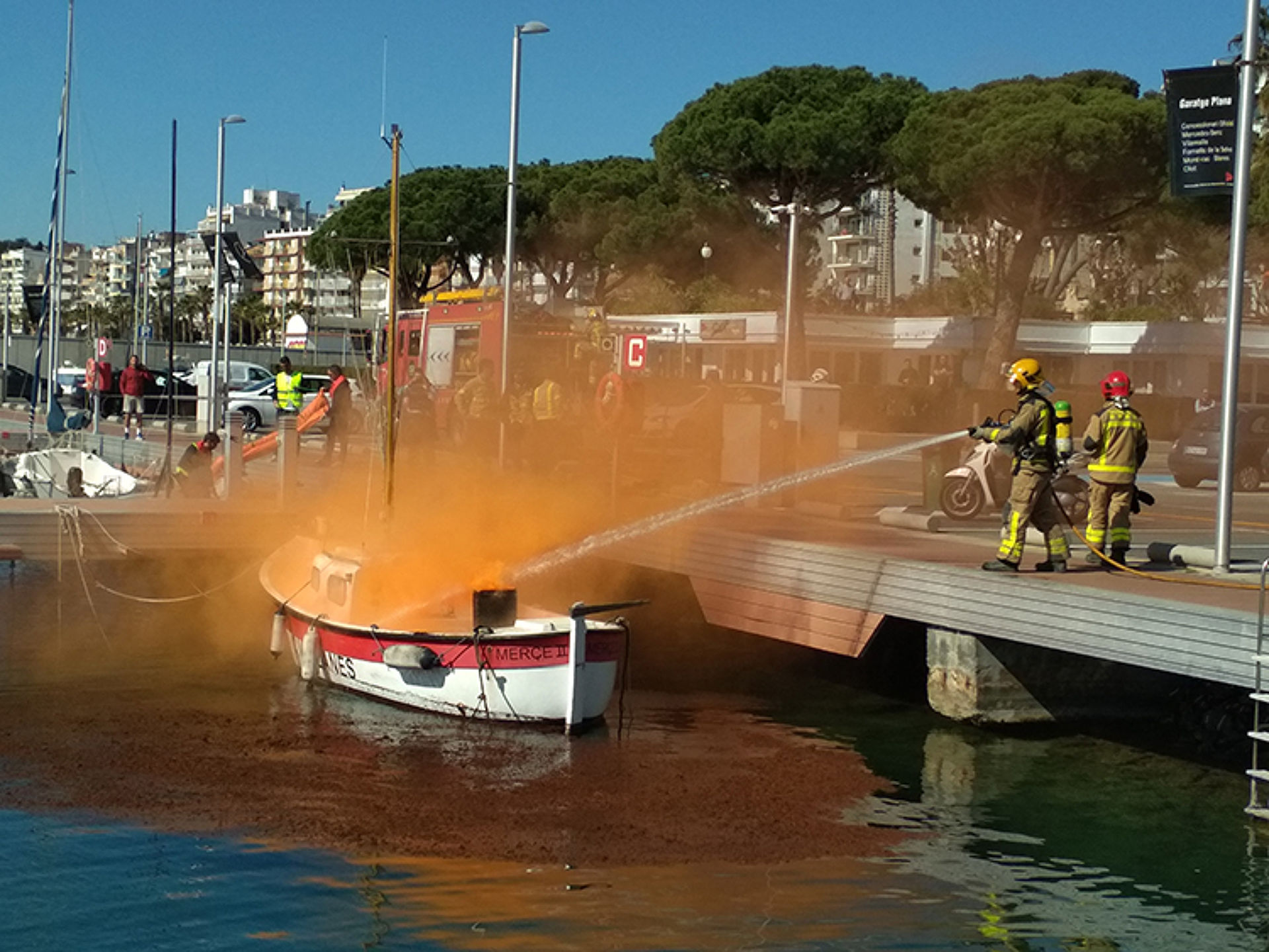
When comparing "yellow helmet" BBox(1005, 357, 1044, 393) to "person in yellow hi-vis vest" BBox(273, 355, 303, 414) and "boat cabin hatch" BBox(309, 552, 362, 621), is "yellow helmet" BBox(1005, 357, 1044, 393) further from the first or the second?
"person in yellow hi-vis vest" BBox(273, 355, 303, 414)

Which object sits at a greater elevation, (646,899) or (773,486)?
(773,486)

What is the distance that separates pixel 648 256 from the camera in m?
76.4

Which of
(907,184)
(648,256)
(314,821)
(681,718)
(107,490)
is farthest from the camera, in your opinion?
(648,256)

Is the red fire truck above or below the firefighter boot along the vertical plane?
above

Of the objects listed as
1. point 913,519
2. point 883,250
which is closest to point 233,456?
point 913,519

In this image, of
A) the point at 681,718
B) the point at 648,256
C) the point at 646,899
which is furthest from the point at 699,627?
the point at 648,256

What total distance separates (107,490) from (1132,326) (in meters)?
41.4

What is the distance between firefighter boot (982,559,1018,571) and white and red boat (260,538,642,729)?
3236mm

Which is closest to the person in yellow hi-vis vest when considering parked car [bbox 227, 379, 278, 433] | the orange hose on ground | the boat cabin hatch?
the orange hose on ground

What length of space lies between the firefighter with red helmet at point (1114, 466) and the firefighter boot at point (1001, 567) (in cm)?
104

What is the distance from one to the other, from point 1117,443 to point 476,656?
630 centimetres

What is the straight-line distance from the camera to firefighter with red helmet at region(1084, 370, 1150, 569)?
15.0 metres

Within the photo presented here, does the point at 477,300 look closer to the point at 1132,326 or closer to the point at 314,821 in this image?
the point at 314,821

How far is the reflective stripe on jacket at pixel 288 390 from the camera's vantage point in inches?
1233
